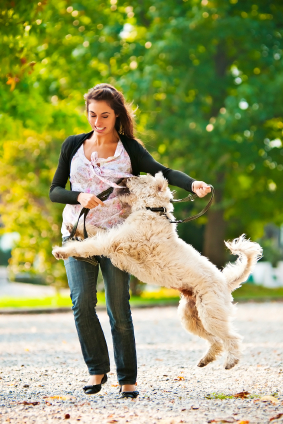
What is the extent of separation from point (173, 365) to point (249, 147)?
11.9 meters

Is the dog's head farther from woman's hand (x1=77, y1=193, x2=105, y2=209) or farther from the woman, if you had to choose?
woman's hand (x1=77, y1=193, x2=105, y2=209)

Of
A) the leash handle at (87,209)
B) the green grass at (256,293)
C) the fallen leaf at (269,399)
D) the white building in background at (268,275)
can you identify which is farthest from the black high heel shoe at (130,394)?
the white building in background at (268,275)

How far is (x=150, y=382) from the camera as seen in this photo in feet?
17.0

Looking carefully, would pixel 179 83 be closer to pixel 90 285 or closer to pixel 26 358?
pixel 26 358

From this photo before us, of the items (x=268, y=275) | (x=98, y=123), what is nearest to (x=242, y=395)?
(x=98, y=123)

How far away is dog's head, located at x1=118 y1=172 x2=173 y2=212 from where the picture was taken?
440 centimetres

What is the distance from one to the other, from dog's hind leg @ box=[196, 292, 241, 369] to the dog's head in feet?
2.54

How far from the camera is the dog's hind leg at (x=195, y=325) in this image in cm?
464

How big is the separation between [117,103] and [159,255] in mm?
1168

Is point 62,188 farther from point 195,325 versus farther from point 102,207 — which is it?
point 195,325

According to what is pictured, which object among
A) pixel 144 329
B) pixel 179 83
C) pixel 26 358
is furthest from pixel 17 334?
pixel 179 83

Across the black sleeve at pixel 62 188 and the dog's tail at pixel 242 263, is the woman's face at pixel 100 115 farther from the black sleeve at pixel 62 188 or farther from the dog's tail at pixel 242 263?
the dog's tail at pixel 242 263

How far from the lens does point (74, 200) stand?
433cm

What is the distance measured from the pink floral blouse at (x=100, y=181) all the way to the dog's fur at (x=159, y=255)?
85 millimetres
